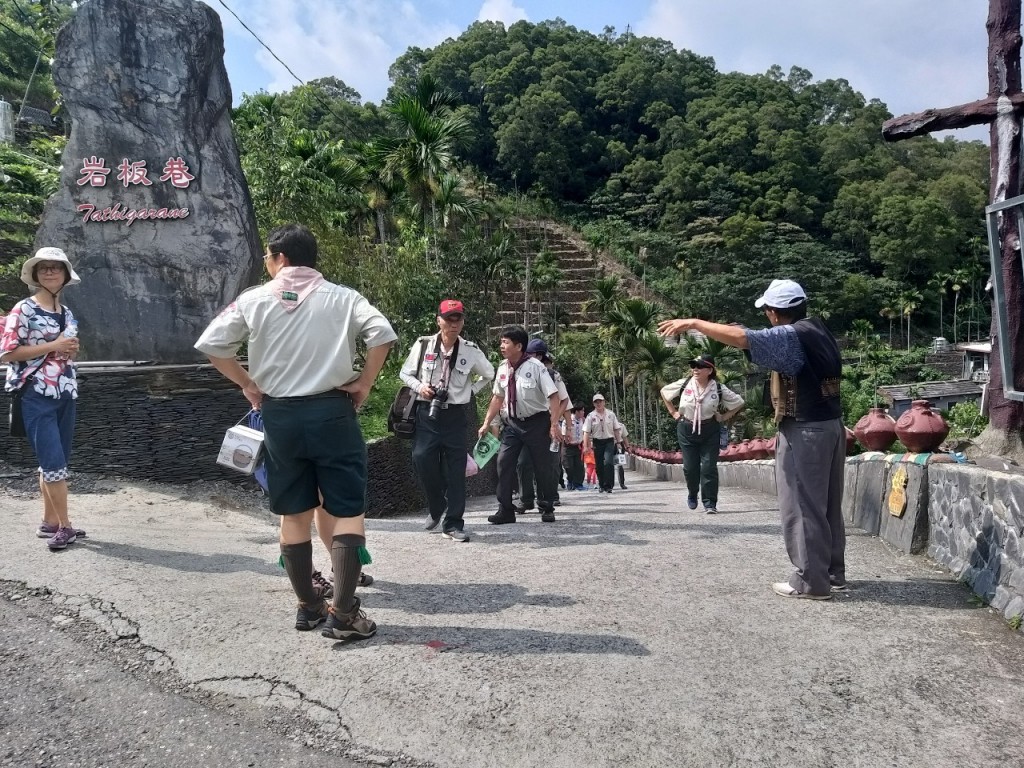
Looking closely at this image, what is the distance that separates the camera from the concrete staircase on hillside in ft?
171

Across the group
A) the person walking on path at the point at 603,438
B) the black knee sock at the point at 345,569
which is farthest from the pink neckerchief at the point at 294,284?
the person walking on path at the point at 603,438

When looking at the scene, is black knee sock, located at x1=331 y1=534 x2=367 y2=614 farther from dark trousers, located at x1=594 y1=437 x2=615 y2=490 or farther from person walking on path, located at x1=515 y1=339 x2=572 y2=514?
dark trousers, located at x1=594 y1=437 x2=615 y2=490

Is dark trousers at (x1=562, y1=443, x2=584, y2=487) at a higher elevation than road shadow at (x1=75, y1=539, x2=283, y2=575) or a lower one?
lower

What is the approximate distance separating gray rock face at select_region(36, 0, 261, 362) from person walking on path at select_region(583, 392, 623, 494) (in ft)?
22.0

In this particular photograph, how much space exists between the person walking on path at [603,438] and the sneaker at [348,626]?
33.2ft

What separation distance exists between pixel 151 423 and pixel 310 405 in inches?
179

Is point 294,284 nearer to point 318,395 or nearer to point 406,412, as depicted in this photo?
point 318,395

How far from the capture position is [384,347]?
3541 millimetres

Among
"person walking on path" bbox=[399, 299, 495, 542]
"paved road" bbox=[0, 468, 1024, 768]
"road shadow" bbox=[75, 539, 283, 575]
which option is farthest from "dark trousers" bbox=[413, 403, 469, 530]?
"road shadow" bbox=[75, 539, 283, 575]

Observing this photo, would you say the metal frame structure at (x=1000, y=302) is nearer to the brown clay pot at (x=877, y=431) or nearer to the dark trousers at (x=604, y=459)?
the brown clay pot at (x=877, y=431)

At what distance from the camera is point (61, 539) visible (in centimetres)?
458

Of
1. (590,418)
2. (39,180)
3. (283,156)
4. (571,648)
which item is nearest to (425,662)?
(571,648)

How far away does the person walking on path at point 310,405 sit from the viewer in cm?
340

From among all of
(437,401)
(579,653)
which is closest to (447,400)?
(437,401)
